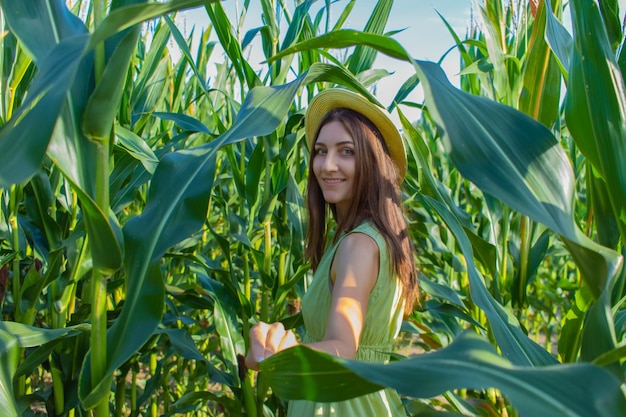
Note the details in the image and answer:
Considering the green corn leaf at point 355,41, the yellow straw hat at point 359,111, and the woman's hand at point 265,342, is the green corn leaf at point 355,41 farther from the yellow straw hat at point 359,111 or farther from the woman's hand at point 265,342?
the woman's hand at point 265,342

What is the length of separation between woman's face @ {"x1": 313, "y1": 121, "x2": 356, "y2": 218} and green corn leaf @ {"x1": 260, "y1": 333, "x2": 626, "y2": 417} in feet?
2.38

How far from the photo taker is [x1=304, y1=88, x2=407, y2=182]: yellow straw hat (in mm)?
1531

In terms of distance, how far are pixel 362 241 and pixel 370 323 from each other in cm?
20

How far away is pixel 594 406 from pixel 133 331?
27.1 inches

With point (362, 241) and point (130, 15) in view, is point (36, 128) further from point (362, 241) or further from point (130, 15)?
point (362, 241)

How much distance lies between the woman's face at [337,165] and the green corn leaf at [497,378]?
2.38ft

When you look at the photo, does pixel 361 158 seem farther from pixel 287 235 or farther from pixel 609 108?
pixel 287 235

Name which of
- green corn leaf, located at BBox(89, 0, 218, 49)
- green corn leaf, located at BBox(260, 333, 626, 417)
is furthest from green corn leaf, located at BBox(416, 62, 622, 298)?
green corn leaf, located at BBox(89, 0, 218, 49)

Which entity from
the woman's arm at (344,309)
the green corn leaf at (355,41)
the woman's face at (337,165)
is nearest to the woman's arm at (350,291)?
the woman's arm at (344,309)

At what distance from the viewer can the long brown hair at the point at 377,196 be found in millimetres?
1427

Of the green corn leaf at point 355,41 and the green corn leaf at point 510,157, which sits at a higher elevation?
the green corn leaf at point 355,41

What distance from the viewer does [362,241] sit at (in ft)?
4.44

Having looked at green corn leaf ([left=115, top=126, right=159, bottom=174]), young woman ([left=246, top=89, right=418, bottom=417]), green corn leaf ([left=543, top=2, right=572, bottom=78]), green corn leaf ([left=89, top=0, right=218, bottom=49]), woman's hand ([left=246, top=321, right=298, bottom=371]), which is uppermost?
green corn leaf ([left=543, top=2, right=572, bottom=78])

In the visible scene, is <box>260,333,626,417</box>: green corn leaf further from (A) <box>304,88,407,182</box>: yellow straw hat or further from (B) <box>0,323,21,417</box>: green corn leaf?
(A) <box>304,88,407,182</box>: yellow straw hat
